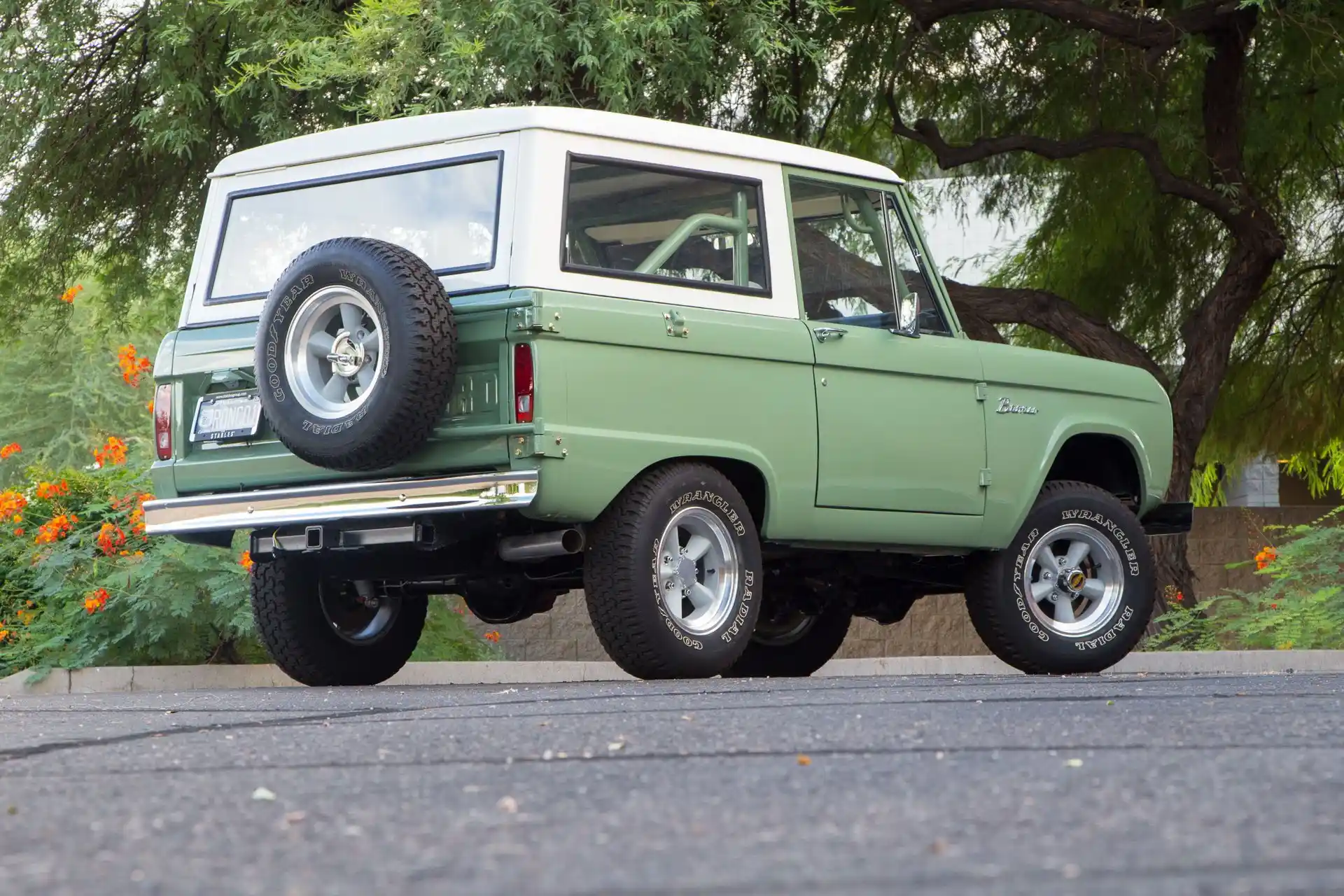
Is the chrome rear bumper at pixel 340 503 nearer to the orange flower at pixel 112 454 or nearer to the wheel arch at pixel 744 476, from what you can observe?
the wheel arch at pixel 744 476

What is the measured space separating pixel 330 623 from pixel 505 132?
8.05ft

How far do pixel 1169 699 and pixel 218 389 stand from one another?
3966mm

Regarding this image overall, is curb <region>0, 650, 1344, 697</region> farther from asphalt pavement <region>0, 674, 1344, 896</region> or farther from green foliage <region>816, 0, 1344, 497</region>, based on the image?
asphalt pavement <region>0, 674, 1344, 896</region>

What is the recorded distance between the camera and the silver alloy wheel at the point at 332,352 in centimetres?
730

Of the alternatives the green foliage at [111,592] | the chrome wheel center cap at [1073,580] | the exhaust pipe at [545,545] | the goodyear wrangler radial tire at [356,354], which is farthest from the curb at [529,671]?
the goodyear wrangler radial tire at [356,354]

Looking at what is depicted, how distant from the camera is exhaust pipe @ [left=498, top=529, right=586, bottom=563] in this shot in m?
7.46

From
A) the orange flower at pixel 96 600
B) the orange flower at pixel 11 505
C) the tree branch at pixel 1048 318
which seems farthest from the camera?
the tree branch at pixel 1048 318

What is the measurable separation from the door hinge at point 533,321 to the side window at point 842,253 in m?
1.44

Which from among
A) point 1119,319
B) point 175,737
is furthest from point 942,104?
point 175,737

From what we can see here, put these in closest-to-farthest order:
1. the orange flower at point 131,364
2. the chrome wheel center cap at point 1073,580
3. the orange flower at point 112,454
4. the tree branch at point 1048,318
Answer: the chrome wheel center cap at point 1073,580 < the orange flower at point 112,454 < the orange flower at point 131,364 < the tree branch at point 1048,318

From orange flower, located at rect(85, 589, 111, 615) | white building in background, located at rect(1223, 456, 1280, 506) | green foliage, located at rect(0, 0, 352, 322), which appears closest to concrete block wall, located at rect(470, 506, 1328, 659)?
orange flower, located at rect(85, 589, 111, 615)

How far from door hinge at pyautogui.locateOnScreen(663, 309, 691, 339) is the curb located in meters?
2.26

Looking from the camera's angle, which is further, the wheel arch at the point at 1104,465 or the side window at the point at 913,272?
the wheel arch at the point at 1104,465

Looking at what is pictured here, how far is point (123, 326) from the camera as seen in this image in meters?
14.9
